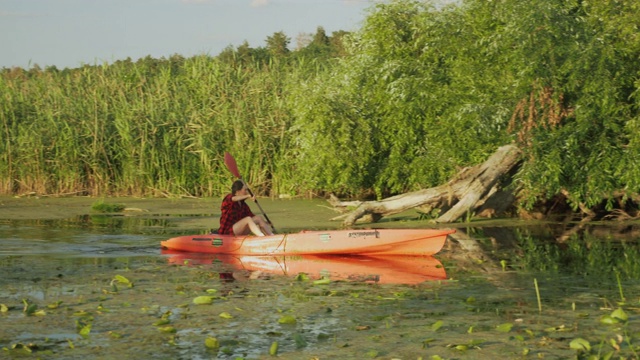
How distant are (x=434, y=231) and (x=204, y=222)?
5.85 metres

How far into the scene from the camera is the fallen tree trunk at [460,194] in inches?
651

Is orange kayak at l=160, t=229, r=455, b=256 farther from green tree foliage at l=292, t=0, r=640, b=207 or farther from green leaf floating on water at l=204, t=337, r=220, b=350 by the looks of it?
green leaf floating on water at l=204, t=337, r=220, b=350

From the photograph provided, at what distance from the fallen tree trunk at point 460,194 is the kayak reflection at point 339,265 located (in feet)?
11.3

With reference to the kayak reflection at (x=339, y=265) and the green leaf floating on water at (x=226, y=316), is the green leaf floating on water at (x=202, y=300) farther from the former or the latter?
the kayak reflection at (x=339, y=265)

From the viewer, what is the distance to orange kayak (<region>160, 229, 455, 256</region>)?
12.9m

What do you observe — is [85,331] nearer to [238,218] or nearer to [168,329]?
[168,329]

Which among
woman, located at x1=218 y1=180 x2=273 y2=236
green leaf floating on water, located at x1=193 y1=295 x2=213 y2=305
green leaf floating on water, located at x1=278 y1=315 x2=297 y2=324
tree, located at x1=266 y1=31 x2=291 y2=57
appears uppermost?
tree, located at x1=266 y1=31 x2=291 y2=57

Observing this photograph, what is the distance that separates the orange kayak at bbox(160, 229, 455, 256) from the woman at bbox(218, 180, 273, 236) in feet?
1.16

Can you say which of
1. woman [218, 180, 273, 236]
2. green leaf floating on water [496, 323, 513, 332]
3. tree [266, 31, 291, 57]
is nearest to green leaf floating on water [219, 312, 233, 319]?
green leaf floating on water [496, 323, 513, 332]

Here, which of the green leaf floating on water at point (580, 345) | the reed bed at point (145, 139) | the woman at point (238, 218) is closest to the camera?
the green leaf floating on water at point (580, 345)

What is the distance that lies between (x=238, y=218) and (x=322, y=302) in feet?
15.8

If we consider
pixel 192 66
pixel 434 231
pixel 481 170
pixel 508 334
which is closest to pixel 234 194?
pixel 434 231

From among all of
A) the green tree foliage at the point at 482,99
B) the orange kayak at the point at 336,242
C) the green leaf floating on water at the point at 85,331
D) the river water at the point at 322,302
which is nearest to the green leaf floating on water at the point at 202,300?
the river water at the point at 322,302

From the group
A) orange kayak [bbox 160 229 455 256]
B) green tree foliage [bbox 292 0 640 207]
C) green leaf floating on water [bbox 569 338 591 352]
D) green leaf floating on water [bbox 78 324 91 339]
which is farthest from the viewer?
green tree foliage [bbox 292 0 640 207]
